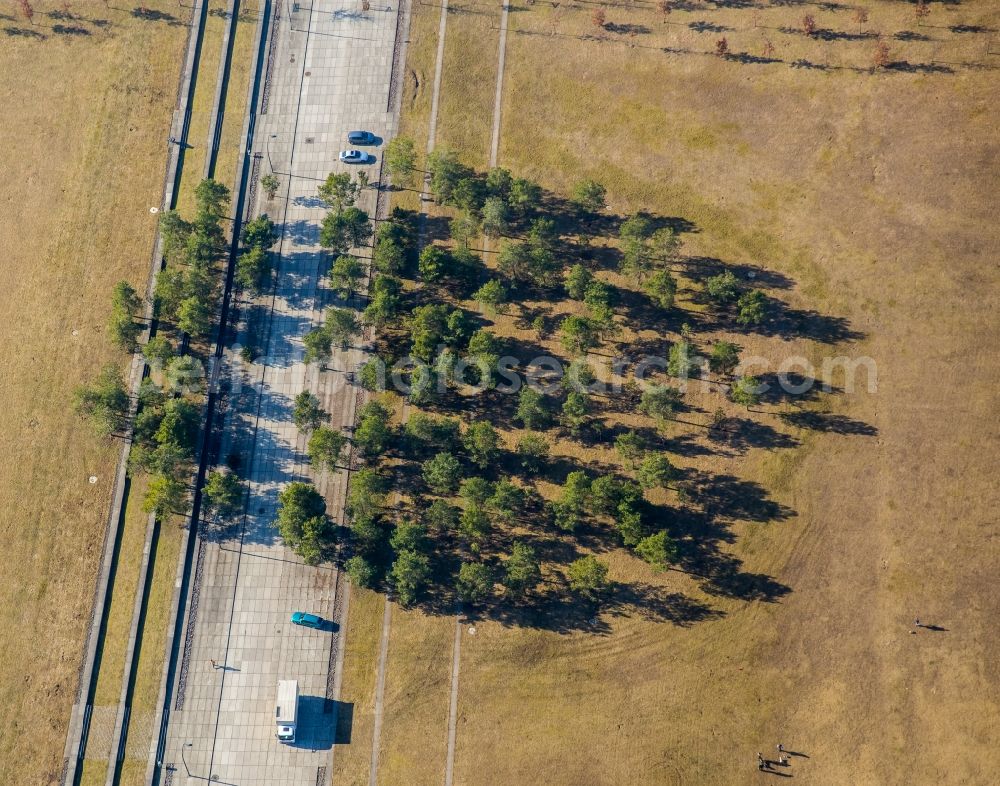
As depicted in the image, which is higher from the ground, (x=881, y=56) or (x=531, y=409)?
(x=881, y=56)

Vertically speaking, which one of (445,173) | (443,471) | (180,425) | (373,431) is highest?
(445,173)

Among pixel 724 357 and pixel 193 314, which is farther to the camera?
pixel 193 314

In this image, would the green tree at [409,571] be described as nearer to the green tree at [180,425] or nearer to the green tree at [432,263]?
→ the green tree at [180,425]

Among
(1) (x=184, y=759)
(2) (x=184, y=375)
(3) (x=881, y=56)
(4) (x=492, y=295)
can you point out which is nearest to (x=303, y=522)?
(2) (x=184, y=375)

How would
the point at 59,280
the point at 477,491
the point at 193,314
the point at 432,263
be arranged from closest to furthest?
the point at 477,491, the point at 193,314, the point at 432,263, the point at 59,280

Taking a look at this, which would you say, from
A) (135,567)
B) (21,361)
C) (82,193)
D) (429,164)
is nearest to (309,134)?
(429,164)

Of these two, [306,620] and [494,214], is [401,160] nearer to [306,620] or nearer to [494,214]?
[494,214]

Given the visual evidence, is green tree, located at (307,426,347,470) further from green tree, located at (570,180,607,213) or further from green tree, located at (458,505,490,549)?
green tree, located at (570,180,607,213)

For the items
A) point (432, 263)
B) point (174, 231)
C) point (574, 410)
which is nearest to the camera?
point (574, 410)

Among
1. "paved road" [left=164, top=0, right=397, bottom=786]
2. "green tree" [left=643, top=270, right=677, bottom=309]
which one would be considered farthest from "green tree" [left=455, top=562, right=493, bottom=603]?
"green tree" [left=643, top=270, right=677, bottom=309]
